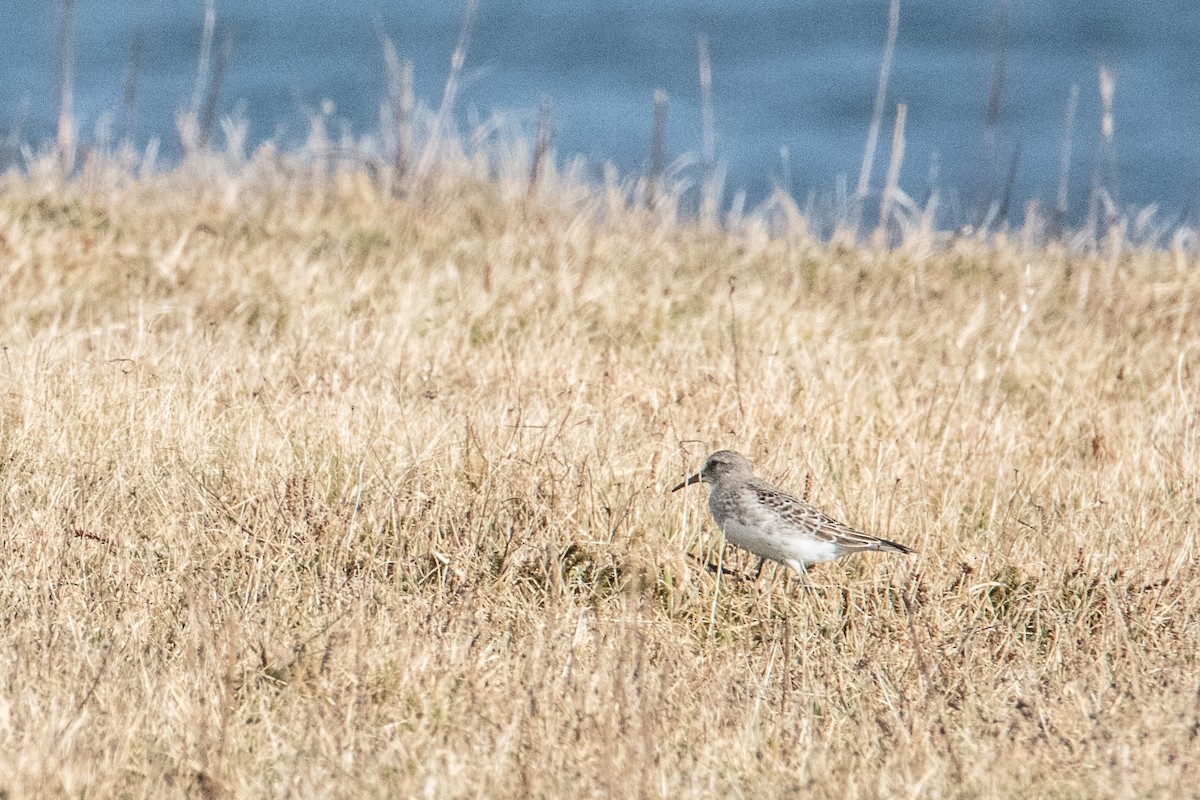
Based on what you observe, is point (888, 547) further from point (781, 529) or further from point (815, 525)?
point (781, 529)

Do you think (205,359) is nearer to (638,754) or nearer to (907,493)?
(907,493)

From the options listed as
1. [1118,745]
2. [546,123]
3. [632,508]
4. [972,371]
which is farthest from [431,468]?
[546,123]

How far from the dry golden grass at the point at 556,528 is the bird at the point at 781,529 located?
19cm

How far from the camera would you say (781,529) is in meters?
4.46

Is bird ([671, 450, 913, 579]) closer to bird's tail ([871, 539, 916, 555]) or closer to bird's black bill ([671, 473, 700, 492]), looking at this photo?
bird's tail ([871, 539, 916, 555])

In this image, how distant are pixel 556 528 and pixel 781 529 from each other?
824mm

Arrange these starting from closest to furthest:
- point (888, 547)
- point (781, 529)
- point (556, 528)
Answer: point (781, 529) < point (888, 547) < point (556, 528)

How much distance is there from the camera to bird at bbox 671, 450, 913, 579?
176 inches

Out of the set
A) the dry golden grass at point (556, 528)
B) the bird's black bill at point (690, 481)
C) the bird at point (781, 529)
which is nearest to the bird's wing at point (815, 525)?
the bird at point (781, 529)

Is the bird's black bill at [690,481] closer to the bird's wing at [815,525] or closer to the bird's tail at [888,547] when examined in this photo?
the bird's wing at [815,525]

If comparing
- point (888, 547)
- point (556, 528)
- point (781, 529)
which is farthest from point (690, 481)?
point (888, 547)

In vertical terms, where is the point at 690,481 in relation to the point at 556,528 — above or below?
above

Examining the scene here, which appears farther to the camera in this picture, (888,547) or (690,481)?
(690,481)

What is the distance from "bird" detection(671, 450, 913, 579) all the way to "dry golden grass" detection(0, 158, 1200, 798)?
195 mm
